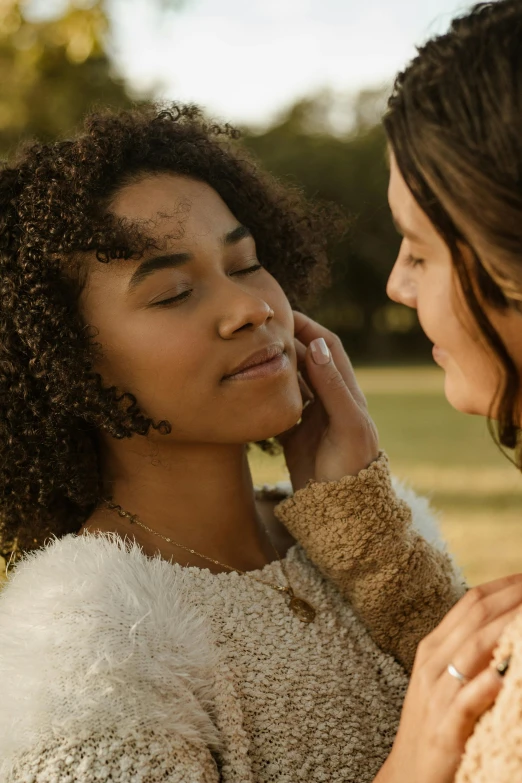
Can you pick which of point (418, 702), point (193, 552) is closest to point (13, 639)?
point (193, 552)

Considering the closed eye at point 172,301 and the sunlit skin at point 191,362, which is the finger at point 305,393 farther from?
the closed eye at point 172,301

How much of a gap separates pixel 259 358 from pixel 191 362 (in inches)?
7.8

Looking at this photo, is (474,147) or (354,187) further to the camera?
(354,187)

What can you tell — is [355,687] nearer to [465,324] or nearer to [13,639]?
[13,639]

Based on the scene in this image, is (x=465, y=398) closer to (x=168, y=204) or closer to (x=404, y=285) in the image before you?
(x=404, y=285)

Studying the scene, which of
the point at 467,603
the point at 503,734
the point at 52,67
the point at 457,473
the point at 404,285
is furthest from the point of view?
the point at 52,67

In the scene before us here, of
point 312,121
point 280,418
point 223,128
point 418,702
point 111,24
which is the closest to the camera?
point 418,702

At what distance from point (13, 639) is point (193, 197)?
125cm

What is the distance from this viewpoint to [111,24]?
34.9ft

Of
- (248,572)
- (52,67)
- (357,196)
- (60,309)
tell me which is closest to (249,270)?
(60,309)

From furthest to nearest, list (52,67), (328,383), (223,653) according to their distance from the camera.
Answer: (52,67)
(328,383)
(223,653)

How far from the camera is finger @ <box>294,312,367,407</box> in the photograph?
271cm

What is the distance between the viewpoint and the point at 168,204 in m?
2.38

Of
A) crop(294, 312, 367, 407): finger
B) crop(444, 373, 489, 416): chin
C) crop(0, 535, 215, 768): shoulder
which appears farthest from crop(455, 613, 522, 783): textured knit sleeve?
crop(294, 312, 367, 407): finger
